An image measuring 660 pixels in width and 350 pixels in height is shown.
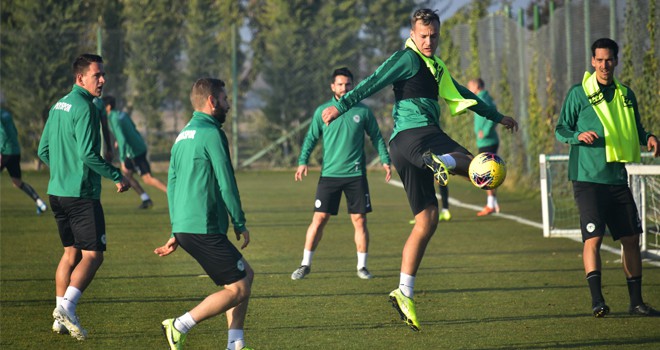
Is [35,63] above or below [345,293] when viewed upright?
above

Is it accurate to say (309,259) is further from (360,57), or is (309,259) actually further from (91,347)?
(360,57)

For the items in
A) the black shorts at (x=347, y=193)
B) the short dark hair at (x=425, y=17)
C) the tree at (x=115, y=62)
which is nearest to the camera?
the short dark hair at (x=425, y=17)

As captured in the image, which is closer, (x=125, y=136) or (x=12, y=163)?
(x=12, y=163)

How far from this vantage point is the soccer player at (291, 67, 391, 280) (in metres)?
11.2

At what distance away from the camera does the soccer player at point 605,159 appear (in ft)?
28.3

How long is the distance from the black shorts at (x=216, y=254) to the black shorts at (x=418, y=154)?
68.1 inches

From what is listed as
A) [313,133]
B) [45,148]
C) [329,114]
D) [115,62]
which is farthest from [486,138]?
[115,62]

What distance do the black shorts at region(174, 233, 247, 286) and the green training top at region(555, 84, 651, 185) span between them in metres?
3.11

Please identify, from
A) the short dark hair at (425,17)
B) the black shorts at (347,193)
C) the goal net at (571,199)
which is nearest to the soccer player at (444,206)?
the goal net at (571,199)

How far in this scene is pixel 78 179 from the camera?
828 centimetres

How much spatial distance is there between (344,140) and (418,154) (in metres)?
3.71

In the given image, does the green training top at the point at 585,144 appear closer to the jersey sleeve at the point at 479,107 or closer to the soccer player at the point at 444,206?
the jersey sleeve at the point at 479,107

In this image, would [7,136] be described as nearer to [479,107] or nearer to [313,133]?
[313,133]

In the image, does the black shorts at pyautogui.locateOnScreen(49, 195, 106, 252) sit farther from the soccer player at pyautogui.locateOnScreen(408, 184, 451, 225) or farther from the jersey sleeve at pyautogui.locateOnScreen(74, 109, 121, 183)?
the soccer player at pyautogui.locateOnScreen(408, 184, 451, 225)
